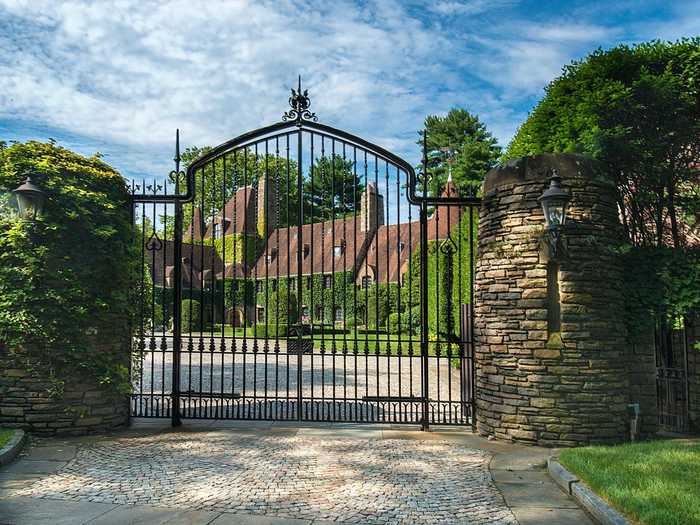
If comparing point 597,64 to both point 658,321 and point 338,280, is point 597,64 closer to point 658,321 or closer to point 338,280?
point 658,321

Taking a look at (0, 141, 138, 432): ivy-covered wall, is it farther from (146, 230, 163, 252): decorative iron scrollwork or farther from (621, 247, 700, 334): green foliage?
(621, 247, 700, 334): green foliage

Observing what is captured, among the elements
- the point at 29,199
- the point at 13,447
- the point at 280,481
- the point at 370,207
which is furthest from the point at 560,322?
the point at 370,207

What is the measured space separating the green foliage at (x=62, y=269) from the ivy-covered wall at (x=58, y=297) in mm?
12

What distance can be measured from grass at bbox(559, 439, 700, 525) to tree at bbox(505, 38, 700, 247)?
3.09 meters

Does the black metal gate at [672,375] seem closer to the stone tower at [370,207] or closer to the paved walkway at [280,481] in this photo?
the paved walkway at [280,481]

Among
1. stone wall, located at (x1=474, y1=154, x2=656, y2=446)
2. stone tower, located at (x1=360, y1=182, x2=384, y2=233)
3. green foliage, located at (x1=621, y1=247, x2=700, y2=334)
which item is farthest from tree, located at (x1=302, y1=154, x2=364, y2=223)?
green foliage, located at (x1=621, y1=247, x2=700, y2=334)

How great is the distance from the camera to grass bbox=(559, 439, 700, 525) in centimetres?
388

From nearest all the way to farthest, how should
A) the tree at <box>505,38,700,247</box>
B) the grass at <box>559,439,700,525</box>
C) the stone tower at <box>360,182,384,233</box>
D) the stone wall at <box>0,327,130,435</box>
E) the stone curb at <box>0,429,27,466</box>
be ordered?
1. the grass at <box>559,439,700,525</box>
2. the stone curb at <box>0,429,27,466</box>
3. the stone wall at <box>0,327,130,435</box>
4. the tree at <box>505,38,700,247</box>
5. the stone tower at <box>360,182,384,233</box>

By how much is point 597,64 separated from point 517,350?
14.5 ft

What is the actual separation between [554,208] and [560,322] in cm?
148

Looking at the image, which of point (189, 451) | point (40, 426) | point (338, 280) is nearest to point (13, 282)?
point (40, 426)

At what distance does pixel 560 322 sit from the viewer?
639cm

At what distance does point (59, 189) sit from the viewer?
6.71 meters

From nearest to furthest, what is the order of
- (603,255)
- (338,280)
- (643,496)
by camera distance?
(643,496), (603,255), (338,280)
